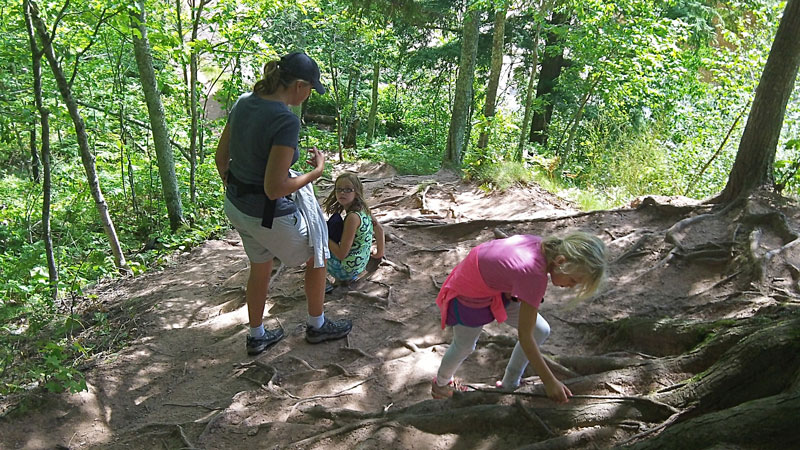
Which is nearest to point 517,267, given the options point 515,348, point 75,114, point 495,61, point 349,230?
point 515,348

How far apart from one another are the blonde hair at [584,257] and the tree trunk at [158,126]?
21.9 ft

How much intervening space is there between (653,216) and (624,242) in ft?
2.02

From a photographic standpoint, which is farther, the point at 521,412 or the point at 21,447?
the point at 21,447

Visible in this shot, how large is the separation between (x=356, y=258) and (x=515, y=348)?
2.26 metres

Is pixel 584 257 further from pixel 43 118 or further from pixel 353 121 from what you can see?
pixel 353 121

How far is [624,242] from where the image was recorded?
511 centimetres

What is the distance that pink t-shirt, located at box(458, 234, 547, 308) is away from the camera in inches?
97.4

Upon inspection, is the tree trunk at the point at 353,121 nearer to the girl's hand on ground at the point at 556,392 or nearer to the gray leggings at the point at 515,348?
the gray leggings at the point at 515,348

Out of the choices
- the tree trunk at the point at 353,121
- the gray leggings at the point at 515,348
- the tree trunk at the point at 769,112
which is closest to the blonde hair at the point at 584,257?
the gray leggings at the point at 515,348

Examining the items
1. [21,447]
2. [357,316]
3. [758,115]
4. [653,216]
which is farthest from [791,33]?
[21,447]

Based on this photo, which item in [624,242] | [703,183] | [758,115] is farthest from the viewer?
[703,183]

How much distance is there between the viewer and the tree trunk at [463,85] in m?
9.99

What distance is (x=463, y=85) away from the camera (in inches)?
412

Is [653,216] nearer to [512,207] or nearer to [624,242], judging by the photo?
[624,242]
